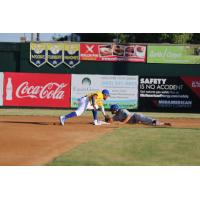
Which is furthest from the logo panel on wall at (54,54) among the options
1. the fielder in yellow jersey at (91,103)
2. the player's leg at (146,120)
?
the fielder in yellow jersey at (91,103)

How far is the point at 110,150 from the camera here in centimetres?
1237

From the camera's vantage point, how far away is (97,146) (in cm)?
1299

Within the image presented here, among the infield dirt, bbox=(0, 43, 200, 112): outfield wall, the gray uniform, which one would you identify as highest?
bbox=(0, 43, 200, 112): outfield wall

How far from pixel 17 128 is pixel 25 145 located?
4.08 m

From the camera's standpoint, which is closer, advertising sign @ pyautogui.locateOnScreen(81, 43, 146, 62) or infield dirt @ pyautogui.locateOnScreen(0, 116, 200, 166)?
infield dirt @ pyautogui.locateOnScreen(0, 116, 200, 166)

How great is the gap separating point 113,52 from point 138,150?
21775 mm

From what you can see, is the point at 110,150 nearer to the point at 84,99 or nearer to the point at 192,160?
the point at 192,160

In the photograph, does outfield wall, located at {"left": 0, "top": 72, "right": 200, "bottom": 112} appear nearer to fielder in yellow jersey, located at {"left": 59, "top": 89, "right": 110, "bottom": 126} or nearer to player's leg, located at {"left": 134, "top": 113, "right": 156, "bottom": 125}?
player's leg, located at {"left": 134, "top": 113, "right": 156, "bottom": 125}

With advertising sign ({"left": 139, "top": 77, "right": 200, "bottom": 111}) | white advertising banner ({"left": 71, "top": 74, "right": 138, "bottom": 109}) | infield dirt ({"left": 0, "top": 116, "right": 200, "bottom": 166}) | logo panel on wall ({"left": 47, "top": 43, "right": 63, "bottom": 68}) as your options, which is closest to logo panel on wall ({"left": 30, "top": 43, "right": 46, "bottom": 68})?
logo panel on wall ({"left": 47, "top": 43, "right": 63, "bottom": 68})

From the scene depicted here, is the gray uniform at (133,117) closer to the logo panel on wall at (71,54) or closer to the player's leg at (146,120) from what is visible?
the player's leg at (146,120)

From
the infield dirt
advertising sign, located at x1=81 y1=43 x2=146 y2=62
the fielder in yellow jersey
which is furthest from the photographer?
advertising sign, located at x1=81 y1=43 x2=146 y2=62

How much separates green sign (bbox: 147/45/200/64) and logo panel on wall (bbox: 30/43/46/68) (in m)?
7.02

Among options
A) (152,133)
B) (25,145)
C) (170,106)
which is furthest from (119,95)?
(25,145)

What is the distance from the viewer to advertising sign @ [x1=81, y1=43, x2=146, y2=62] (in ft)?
111
